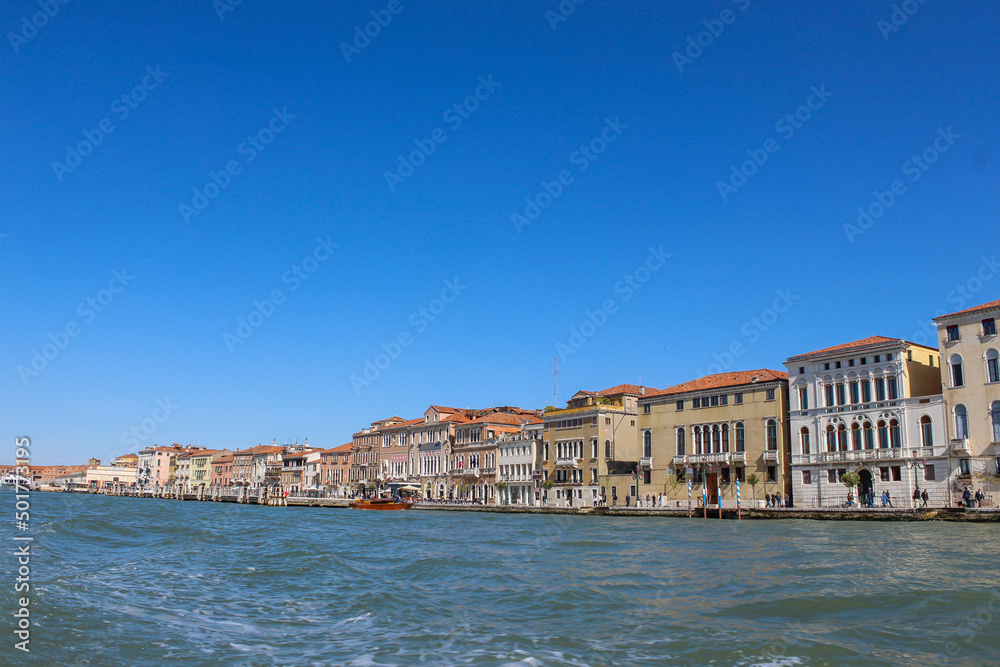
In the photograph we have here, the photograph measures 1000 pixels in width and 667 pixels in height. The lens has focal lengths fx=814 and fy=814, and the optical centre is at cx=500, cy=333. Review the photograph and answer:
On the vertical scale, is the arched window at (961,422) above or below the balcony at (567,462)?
above

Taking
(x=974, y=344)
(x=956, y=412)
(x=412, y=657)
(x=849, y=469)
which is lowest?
(x=412, y=657)

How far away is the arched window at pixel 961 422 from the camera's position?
38594mm

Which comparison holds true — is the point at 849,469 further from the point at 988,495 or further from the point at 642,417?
the point at 642,417

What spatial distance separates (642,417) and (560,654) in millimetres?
47051

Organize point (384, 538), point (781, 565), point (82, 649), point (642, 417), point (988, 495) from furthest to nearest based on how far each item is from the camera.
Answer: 1. point (642, 417)
2. point (988, 495)
3. point (384, 538)
4. point (781, 565)
5. point (82, 649)

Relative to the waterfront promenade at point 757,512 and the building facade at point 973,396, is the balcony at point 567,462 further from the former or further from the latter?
the building facade at point 973,396

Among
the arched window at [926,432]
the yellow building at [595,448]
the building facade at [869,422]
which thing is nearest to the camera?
the arched window at [926,432]

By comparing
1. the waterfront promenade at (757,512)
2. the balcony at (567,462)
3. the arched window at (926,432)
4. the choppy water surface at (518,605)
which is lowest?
the choppy water surface at (518,605)

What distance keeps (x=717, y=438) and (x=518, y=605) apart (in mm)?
39841

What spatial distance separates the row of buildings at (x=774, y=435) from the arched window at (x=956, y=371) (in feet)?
0.19

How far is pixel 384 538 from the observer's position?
93.5 feet

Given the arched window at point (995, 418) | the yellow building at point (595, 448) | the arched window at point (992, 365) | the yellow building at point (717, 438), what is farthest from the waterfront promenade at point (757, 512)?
the arched window at point (992, 365)

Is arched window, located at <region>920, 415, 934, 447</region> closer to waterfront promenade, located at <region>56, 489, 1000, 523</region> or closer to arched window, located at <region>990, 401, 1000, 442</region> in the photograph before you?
arched window, located at <region>990, 401, 1000, 442</region>

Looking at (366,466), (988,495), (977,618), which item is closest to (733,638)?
(977,618)
